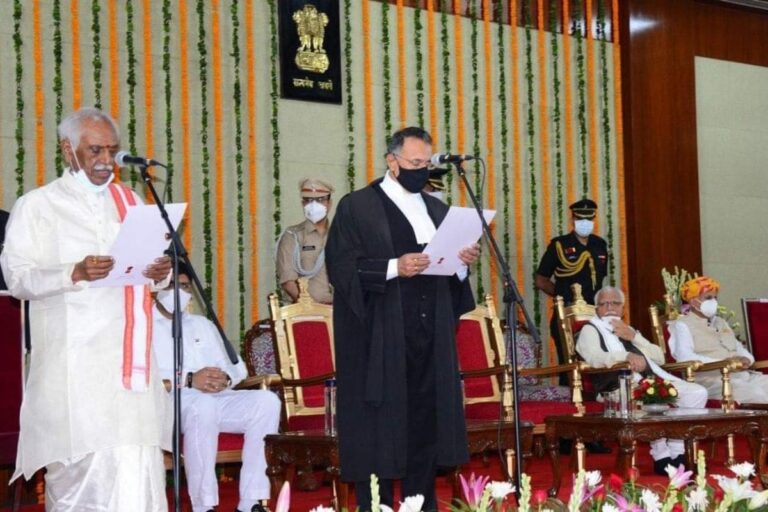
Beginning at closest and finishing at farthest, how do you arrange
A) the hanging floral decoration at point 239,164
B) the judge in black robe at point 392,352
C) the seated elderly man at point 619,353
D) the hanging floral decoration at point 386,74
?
1. the judge in black robe at point 392,352
2. the seated elderly man at point 619,353
3. the hanging floral decoration at point 239,164
4. the hanging floral decoration at point 386,74

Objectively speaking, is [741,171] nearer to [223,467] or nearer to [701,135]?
[701,135]

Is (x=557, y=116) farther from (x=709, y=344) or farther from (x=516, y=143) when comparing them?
(x=709, y=344)

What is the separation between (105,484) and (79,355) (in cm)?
41

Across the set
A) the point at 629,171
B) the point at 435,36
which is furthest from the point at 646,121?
the point at 435,36

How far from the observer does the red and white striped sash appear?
12.9 ft

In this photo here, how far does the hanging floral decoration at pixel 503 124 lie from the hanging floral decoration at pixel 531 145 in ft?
0.71

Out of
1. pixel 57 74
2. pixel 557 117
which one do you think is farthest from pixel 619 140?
pixel 57 74

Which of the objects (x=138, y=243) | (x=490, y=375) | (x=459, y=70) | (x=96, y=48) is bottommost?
(x=490, y=375)

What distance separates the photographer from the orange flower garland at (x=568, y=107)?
10125mm

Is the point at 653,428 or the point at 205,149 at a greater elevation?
the point at 205,149

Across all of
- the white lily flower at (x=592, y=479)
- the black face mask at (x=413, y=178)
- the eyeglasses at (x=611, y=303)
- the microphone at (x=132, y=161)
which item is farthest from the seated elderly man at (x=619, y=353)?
the white lily flower at (x=592, y=479)

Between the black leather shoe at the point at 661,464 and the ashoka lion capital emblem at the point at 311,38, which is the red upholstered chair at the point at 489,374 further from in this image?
the ashoka lion capital emblem at the point at 311,38

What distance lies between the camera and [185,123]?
829 cm

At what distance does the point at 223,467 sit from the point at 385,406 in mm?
3625
